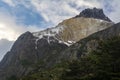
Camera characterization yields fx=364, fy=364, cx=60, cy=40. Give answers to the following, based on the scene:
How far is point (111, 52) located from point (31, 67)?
133m

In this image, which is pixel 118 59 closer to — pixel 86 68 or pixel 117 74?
pixel 117 74

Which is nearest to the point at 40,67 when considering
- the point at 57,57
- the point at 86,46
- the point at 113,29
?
the point at 57,57

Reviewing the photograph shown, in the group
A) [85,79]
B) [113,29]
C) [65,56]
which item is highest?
[113,29]

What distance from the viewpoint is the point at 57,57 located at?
194m

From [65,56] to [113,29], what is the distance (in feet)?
98.3

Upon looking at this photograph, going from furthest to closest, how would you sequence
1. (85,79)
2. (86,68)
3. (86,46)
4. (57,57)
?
1. (57,57)
2. (86,46)
3. (86,68)
4. (85,79)

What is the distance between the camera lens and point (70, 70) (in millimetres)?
82250

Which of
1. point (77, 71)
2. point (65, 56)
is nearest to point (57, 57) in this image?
point (65, 56)

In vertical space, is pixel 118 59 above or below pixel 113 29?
below

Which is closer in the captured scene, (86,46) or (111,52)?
(111,52)

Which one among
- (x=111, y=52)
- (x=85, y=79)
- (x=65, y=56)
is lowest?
(x=85, y=79)

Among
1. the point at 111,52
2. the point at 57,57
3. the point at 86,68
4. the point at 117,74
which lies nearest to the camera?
the point at 117,74

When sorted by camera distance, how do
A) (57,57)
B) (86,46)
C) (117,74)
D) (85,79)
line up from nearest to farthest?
(117,74) < (85,79) < (86,46) < (57,57)

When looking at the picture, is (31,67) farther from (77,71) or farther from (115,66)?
(115,66)
